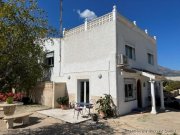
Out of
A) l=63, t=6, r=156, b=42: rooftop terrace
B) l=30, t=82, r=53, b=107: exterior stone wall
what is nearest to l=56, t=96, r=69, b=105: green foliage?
l=30, t=82, r=53, b=107: exterior stone wall

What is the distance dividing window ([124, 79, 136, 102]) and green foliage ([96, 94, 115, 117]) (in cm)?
203

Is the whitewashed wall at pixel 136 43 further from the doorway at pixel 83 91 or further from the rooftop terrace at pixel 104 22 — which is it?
the doorway at pixel 83 91

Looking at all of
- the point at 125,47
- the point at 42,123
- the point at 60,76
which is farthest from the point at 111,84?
the point at 60,76

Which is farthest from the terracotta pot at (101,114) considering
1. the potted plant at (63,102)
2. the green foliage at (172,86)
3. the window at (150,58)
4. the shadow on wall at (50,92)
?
the green foliage at (172,86)

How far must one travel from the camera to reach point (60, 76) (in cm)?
1988

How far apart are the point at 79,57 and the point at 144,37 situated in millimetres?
8470

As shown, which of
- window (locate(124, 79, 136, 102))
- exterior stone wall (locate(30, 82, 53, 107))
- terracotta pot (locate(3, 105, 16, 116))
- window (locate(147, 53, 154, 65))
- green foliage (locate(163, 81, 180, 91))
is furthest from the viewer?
green foliage (locate(163, 81, 180, 91))

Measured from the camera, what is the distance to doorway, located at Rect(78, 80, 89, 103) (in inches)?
666

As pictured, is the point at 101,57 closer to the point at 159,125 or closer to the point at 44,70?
the point at 159,125

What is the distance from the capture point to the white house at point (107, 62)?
14.7 meters

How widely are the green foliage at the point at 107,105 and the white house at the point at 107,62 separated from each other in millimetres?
412

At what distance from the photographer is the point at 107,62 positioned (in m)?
14.9

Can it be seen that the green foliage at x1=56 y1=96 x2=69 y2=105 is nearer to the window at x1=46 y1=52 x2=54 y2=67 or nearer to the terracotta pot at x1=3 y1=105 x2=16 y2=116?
the terracotta pot at x1=3 y1=105 x2=16 y2=116

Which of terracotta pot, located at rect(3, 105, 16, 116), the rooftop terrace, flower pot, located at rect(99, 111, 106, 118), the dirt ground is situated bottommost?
the dirt ground
